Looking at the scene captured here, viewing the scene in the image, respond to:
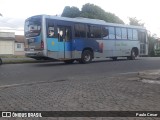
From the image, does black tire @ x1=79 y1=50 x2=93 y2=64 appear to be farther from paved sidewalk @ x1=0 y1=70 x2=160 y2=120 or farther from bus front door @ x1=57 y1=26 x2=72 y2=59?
paved sidewalk @ x1=0 y1=70 x2=160 y2=120

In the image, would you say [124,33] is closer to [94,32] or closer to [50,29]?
[94,32]

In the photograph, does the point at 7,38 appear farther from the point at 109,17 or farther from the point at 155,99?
the point at 155,99

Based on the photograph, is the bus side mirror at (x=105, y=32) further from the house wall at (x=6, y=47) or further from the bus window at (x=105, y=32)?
the house wall at (x=6, y=47)

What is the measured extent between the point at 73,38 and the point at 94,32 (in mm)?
2361

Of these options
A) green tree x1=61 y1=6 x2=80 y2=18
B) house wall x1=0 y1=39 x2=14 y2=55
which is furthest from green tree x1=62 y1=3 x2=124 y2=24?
house wall x1=0 y1=39 x2=14 y2=55

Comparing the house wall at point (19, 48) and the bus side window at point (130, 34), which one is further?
the house wall at point (19, 48)

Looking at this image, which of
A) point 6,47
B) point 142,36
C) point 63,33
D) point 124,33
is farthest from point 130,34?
point 6,47

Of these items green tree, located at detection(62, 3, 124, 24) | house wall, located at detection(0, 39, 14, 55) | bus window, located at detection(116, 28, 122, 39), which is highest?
green tree, located at detection(62, 3, 124, 24)

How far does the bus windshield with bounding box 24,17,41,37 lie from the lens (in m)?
20.3

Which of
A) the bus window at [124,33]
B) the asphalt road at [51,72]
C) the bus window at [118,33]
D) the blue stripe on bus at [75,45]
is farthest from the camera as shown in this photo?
the bus window at [124,33]

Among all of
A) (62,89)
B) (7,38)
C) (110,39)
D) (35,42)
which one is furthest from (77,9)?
(62,89)

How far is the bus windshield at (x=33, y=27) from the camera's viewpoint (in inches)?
798

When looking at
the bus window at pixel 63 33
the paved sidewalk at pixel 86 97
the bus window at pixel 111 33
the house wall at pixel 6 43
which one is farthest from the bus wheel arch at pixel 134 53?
the house wall at pixel 6 43

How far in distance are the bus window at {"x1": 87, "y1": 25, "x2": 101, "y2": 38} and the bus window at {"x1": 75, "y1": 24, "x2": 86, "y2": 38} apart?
1.55ft
